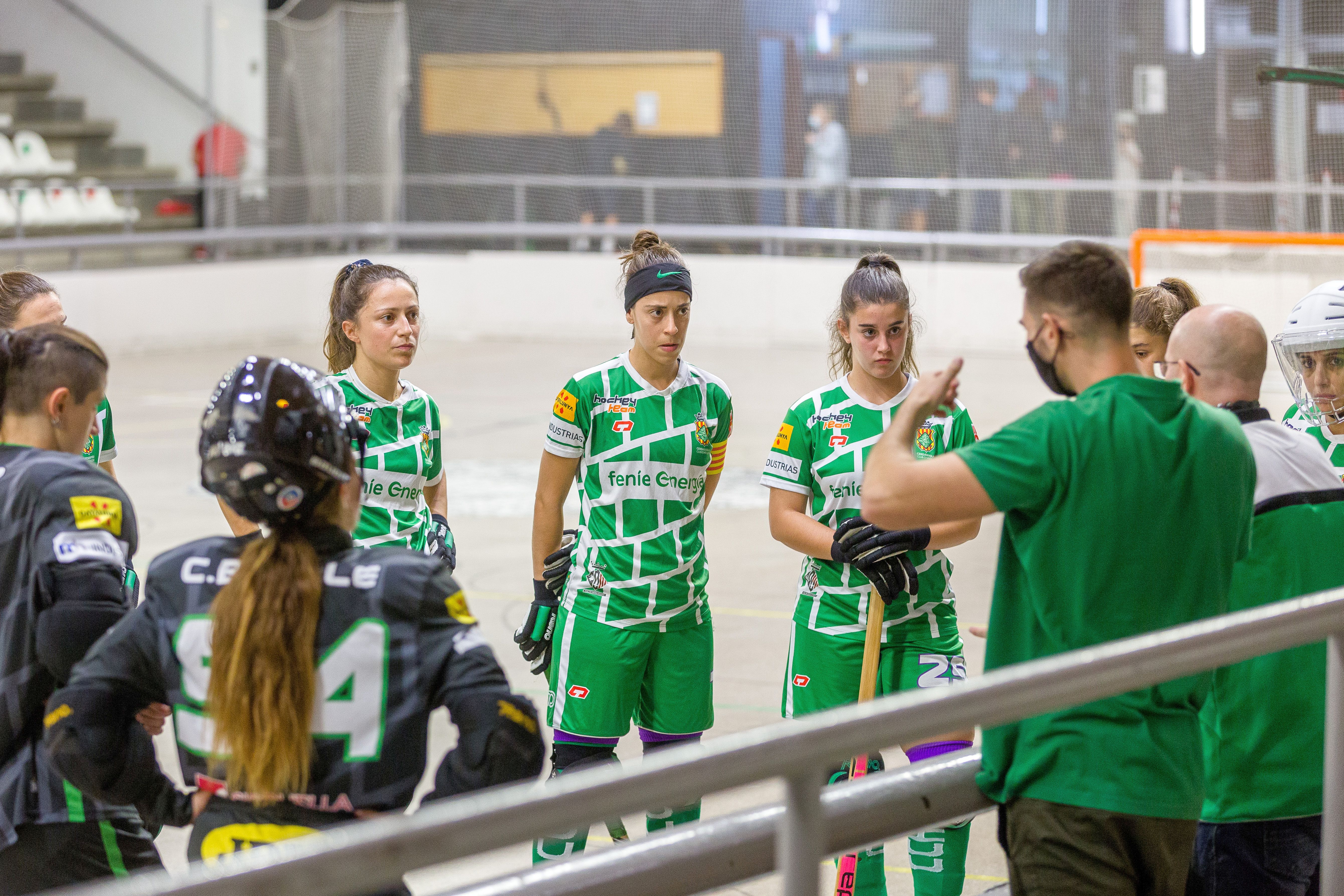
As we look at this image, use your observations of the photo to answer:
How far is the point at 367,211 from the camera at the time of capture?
65.6 ft

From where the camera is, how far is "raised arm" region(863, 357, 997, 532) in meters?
→ 2.27

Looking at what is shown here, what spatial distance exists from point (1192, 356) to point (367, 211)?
18188mm

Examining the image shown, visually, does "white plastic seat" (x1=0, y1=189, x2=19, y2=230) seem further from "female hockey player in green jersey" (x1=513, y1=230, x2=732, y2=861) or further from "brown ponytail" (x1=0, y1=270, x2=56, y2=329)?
"female hockey player in green jersey" (x1=513, y1=230, x2=732, y2=861)

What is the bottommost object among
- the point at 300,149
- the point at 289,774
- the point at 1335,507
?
the point at 289,774

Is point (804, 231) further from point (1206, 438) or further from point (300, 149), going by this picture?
point (1206, 438)

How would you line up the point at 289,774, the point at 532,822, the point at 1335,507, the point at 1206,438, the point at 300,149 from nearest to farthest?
1. the point at 532,822
2. the point at 289,774
3. the point at 1206,438
4. the point at 1335,507
5. the point at 300,149

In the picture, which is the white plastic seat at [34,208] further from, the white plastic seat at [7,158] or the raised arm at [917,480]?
the raised arm at [917,480]

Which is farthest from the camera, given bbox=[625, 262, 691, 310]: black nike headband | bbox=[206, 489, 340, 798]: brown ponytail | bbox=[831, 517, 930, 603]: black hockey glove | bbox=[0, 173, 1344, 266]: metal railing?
bbox=[0, 173, 1344, 266]: metal railing

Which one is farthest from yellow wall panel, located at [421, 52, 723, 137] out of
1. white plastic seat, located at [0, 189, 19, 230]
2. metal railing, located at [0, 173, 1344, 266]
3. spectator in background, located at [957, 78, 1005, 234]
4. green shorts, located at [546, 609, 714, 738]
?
green shorts, located at [546, 609, 714, 738]

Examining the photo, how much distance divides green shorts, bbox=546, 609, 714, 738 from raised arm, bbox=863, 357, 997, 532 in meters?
1.67

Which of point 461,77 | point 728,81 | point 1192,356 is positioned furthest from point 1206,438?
point 461,77

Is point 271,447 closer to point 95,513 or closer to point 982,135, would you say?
point 95,513

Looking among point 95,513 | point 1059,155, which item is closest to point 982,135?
point 1059,155

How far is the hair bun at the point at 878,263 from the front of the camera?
3.95m
